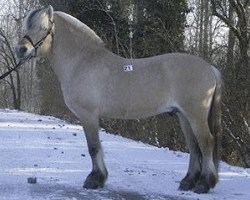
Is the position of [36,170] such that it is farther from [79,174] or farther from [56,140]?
[56,140]

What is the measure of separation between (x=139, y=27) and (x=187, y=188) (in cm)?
1285

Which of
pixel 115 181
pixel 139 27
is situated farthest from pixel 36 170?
pixel 139 27

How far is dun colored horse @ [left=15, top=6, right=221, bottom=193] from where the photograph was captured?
5.96 meters

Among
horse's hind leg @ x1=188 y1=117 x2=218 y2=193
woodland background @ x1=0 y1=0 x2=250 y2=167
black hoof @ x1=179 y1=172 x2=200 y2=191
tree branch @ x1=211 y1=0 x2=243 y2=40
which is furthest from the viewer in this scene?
tree branch @ x1=211 y1=0 x2=243 y2=40

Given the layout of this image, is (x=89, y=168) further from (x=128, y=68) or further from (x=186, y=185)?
(x=128, y=68)

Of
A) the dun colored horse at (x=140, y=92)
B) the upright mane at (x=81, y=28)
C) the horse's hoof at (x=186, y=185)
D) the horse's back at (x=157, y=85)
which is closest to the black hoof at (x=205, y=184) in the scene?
the dun colored horse at (x=140, y=92)

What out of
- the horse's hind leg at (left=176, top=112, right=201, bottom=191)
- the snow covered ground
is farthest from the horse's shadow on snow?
the horse's hind leg at (left=176, top=112, right=201, bottom=191)

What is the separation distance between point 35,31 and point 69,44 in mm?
494

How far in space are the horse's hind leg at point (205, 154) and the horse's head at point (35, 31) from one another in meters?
2.27

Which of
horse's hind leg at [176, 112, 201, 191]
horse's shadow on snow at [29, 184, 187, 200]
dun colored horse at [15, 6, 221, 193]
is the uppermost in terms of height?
dun colored horse at [15, 6, 221, 193]

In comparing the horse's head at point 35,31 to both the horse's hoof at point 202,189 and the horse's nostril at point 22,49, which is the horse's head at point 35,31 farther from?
the horse's hoof at point 202,189

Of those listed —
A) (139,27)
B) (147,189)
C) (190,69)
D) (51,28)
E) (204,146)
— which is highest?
(139,27)

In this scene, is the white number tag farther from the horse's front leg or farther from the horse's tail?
the horse's tail

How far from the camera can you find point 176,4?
729 inches
